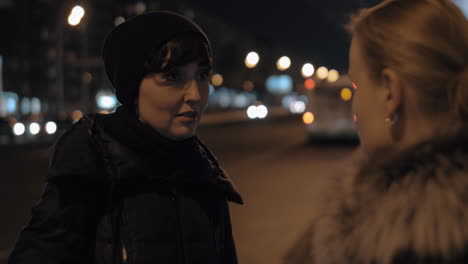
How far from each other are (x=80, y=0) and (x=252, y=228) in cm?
1317

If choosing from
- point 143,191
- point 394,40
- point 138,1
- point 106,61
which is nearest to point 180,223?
point 143,191

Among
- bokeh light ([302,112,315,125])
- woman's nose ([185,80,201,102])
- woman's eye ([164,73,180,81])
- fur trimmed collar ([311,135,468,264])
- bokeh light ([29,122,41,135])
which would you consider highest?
bokeh light ([29,122,41,135])

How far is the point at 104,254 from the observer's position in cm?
173

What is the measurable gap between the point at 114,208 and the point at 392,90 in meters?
0.97

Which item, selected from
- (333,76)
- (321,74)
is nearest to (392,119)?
(333,76)

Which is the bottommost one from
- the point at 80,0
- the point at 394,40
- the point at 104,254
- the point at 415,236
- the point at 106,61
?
the point at 415,236

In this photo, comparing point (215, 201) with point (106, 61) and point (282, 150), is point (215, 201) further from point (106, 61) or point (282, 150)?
point (282, 150)

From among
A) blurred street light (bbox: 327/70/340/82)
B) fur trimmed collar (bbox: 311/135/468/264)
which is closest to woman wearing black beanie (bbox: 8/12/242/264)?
fur trimmed collar (bbox: 311/135/468/264)

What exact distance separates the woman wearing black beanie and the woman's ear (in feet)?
2.51

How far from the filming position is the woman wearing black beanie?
1.69 meters

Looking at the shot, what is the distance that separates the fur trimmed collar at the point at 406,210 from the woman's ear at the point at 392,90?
0.35 ft

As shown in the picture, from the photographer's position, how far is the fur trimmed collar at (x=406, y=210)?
1.13 m

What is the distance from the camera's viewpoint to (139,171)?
181 centimetres

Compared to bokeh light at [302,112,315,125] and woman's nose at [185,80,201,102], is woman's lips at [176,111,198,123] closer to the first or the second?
woman's nose at [185,80,201,102]
